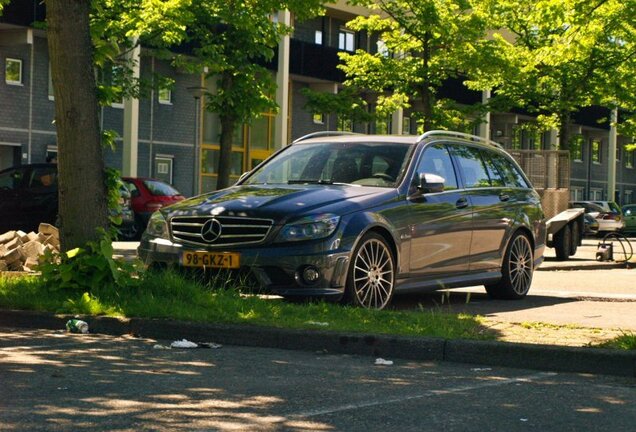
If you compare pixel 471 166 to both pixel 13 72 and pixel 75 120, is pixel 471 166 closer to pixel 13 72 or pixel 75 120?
pixel 75 120

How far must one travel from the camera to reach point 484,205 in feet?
44.0

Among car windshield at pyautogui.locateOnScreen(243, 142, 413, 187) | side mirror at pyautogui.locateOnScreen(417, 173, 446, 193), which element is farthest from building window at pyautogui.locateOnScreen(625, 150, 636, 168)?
side mirror at pyautogui.locateOnScreen(417, 173, 446, 193)

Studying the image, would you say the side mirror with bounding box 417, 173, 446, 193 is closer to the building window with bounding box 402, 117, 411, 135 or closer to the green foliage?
the green foliage

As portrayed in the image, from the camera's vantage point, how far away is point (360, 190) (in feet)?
38.7

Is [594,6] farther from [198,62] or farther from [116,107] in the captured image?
[116,107]

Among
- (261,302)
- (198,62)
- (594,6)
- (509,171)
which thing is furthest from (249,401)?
(198,62)

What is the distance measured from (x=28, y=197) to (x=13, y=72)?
15.3 meters

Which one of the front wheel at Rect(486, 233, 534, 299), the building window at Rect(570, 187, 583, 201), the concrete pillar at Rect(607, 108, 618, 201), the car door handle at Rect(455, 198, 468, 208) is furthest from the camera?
the concrete pillar at Rect(607, 108, 618, 201)

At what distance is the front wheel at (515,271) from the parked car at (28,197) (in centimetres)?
1128

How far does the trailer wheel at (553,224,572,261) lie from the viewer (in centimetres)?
2464

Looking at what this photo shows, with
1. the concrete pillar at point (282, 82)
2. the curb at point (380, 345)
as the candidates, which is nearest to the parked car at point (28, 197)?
the curb at point (380, 345)

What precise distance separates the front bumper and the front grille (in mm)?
114

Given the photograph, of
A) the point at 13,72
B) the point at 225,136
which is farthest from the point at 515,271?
the point at 13,72

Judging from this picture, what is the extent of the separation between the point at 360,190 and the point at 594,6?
10.1 meters
